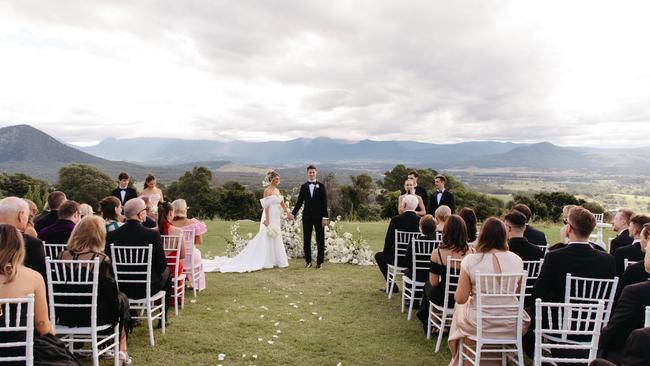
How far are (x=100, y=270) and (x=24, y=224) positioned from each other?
0.95 meters

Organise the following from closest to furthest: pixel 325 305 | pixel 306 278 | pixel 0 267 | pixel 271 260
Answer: pixel 0 267
pixel 325 305
pixel 306 278
pixel 271 260

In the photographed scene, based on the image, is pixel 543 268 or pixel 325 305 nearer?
pixel 543 268

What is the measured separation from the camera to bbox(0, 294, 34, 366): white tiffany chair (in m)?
2.98

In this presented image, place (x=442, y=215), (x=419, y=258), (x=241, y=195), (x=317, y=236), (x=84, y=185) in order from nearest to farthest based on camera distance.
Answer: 1. (x=419, y=258)
2. (x=442, y=215)
3. (x=317, y=236)
4. (x=84, y=185)
5. (x=241, y=195)

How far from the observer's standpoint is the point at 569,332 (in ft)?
11.1

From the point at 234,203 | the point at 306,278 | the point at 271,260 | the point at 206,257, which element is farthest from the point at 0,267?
the point at 234,203

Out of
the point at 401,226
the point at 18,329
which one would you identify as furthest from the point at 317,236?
the point at 18,329

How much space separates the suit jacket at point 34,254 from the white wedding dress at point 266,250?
6.46m

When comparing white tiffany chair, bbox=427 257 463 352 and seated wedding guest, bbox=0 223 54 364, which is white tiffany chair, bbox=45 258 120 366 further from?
white tiffany chair, bbox=427 257 463 352

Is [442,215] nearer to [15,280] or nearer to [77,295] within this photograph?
[77,295]

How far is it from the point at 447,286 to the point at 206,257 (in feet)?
26.7

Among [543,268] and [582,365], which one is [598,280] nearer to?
[543,268]

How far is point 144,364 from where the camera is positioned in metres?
4.79

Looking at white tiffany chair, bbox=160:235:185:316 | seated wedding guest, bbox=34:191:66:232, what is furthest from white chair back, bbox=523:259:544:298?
seated wedding guest, bbox=34:191:66:232
